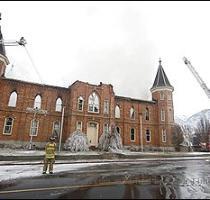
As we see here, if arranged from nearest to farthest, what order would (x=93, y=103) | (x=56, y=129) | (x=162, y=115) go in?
(x=56, y=129) < (x=93, y=103) < (x=162, y=115)

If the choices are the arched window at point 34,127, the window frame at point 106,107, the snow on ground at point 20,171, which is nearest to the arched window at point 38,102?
the arched window at point 34,127

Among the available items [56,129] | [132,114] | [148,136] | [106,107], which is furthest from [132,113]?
[56,129]

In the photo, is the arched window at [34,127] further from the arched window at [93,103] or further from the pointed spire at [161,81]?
the pointed spire at [161,81]

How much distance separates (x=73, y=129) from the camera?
28.4m

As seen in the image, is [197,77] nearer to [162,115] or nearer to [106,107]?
[162,115]

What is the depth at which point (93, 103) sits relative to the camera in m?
31.0

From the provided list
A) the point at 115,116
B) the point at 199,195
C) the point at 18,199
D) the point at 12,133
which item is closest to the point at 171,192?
the point at 199,195

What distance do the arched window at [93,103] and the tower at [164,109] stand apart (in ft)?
41.3

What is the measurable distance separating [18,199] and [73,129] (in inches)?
898

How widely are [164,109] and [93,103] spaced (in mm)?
14018

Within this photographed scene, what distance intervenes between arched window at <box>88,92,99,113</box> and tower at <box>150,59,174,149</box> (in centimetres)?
1258

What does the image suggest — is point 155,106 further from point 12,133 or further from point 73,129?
point 12,133

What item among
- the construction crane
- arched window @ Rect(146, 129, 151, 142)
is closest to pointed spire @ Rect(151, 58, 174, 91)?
arched window @ Rect(146, 129, 151, 142)

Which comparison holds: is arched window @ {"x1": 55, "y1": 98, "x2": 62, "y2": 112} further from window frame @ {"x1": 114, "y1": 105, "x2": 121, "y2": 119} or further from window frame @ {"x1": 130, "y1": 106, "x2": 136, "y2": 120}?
window frame @ {"x1": 130, "y1": 106, "x2": 136, "y2": 120}
